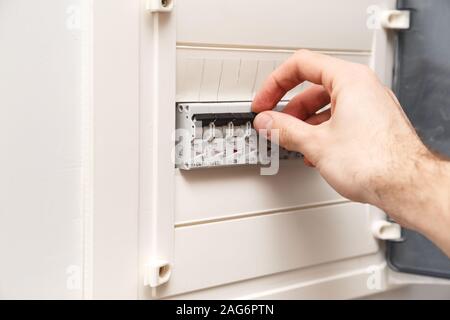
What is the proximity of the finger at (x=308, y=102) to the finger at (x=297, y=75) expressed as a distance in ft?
0.12

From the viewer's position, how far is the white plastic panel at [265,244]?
81cm

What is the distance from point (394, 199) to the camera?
0.74 meters

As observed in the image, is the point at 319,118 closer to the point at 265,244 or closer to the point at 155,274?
the point at 265,244

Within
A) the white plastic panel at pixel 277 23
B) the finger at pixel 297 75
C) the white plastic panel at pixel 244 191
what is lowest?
the white plastic panel at pixel 244 191

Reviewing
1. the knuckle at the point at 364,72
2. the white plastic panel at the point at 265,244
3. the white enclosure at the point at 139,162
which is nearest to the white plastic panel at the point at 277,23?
the white enclosure at the point at 139,162

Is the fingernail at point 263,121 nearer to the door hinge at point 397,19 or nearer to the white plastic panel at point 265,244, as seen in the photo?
the white plastic panel at point 265,244

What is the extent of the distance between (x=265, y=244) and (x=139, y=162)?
0.23m

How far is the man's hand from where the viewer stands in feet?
2.38

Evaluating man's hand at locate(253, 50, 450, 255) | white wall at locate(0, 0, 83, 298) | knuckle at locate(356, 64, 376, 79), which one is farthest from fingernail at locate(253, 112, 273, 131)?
white wall at locate(0, 0, 83, 298)

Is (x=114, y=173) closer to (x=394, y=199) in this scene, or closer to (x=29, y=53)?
(x=29, y=53)

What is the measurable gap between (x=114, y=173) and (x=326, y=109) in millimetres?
342

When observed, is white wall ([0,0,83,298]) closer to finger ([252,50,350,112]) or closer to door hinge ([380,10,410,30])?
finger ([252,50,350,112])

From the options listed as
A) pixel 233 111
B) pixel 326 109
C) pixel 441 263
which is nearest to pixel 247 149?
pixel 233 111

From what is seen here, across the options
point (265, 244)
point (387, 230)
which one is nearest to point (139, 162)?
point (265, 244)
